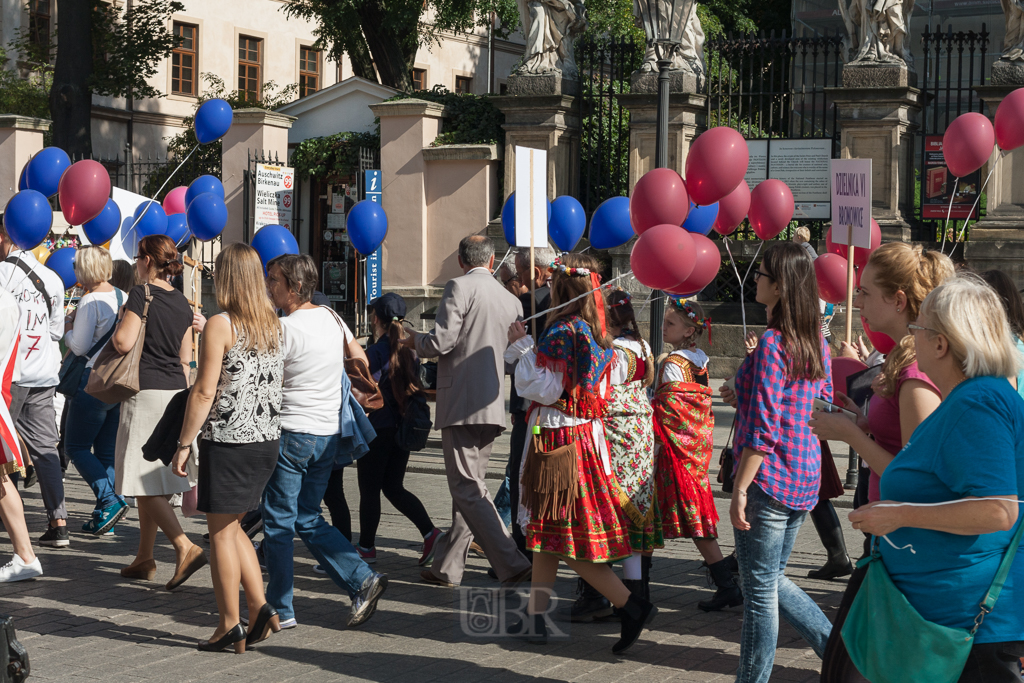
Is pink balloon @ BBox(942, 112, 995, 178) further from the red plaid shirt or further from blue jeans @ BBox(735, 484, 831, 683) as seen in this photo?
blue jeans @ BBox(735, 484, 831, 683)

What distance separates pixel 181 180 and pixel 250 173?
397 cm

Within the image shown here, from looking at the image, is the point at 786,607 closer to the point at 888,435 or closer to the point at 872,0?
the point at 888,435

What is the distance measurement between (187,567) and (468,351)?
6.45ft

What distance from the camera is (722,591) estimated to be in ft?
19.8

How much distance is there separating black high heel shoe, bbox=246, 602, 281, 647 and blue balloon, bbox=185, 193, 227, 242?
6.22 meters

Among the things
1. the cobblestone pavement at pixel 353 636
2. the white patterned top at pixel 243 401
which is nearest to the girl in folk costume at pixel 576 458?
the cobblestone pavement at pixel 353 636

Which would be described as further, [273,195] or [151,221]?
[273,195]

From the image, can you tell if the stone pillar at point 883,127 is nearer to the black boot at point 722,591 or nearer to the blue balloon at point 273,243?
the blue balloon at point 273,243

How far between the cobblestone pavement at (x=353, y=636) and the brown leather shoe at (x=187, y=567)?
6 centimetres

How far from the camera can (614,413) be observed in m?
5.54

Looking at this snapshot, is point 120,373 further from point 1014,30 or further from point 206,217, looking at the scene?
point 1014,30

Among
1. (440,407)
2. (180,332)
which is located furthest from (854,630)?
(180,332)

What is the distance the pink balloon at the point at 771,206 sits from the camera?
8.02 metres

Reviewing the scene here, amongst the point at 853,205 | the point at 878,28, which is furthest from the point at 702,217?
the point at 878,28
